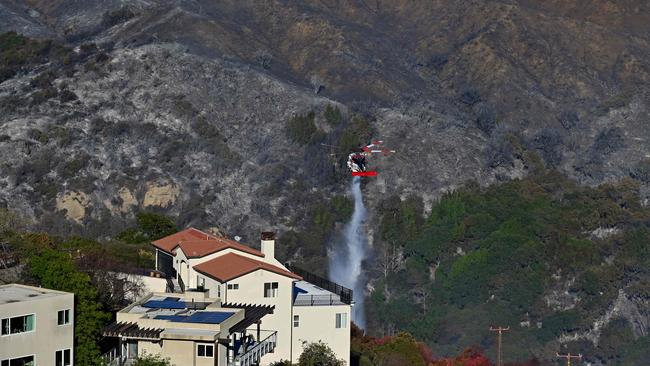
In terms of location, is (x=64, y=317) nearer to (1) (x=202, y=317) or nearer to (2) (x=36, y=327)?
(2) (x=36, y=327)

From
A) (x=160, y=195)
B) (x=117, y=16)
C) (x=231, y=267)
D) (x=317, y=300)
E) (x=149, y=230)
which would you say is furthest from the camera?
(x=117, y=16)

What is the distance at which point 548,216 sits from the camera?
156875 millimetres

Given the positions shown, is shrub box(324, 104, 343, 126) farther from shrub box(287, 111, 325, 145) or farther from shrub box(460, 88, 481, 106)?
shrub box(460, 88, 481, 106)

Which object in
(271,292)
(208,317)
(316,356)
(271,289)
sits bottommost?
(316,356)

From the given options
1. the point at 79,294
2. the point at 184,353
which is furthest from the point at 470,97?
the point at 184,353

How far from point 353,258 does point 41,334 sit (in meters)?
83.6

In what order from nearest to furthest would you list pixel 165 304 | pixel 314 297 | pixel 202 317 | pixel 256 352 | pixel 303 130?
pixel 202 317, pixel 256 352, pixel 165 304, pixel 314 297, pixel 303 130

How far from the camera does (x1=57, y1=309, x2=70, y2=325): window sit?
7123cm

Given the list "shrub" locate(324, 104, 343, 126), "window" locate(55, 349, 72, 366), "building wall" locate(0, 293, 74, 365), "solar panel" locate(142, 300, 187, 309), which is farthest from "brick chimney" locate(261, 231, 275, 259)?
"shrub" locate(324, 104, 343, 126)

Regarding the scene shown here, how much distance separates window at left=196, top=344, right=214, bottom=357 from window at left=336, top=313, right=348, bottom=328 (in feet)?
49.1

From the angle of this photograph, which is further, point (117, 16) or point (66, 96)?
point (117, 16)

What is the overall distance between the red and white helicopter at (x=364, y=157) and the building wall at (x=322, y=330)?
2834 inches

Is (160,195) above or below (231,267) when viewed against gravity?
above

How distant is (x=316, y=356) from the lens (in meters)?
82.9
